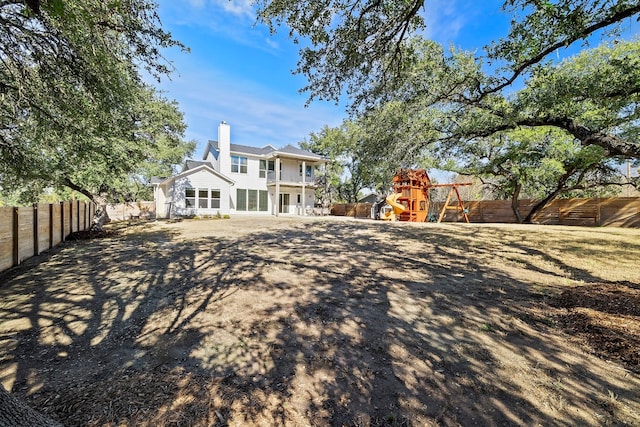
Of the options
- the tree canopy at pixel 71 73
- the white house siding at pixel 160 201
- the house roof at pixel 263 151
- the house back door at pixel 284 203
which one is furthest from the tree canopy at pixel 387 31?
the white house siding at pixel 160 201

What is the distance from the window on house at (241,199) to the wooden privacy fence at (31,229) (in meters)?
12.3

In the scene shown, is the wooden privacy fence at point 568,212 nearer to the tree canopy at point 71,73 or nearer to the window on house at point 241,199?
the window on house at point 241,199

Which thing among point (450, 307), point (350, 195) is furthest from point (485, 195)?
point (450, 307)

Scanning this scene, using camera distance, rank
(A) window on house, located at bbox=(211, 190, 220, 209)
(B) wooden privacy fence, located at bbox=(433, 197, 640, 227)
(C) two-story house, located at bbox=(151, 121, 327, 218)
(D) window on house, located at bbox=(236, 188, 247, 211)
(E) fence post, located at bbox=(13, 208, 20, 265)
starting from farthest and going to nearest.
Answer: (D) window on house, located at bbox=(236, 188, 247, 211), (A) window on house, located at bbox=(211, 190, 220, 209), (C) two-story house, located at bbox=(151, 121, 327, 218), (B) wooden privacy fence, located at bbox=(433, 197, 640, 227), (E) fence post, located at bbox=(13, 208, 20, 265)

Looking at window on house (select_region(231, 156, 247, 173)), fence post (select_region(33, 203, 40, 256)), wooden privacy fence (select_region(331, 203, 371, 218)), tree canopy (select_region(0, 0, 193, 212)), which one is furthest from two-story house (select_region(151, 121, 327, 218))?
tree canopy (select_region(0, 0, 193, 212))

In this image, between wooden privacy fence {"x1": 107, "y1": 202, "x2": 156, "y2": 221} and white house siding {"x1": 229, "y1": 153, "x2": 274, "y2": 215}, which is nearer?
white house siding {"x1": 229, "y1": 153, "x2": 274, "y2": 215}

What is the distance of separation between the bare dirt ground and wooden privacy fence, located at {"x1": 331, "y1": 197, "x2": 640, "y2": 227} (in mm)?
14022

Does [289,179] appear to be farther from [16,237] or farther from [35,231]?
[16,237]

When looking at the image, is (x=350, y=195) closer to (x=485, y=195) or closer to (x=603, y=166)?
(x=485, y=195)

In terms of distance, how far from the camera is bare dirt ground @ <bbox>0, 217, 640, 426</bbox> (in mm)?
2096

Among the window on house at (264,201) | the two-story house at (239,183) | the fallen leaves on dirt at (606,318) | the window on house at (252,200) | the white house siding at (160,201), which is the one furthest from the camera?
the window on house at (264,201)

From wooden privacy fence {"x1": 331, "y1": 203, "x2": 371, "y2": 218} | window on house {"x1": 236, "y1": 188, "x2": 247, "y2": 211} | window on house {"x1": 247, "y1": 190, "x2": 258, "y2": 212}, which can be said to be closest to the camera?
window on house {"x1": 236, "y1": 188, "x2": 247, "y2": 211}

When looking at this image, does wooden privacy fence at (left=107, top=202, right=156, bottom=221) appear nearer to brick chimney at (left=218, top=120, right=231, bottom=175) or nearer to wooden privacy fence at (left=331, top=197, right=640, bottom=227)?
brick chimney at (left=218, top=120, right=231, bottom=175)

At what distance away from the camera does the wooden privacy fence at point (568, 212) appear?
15125mm
